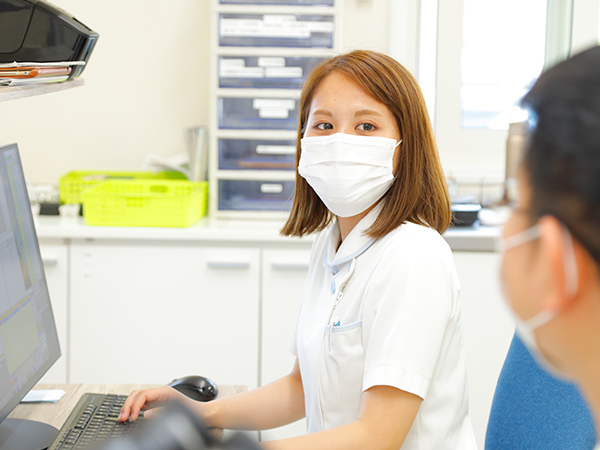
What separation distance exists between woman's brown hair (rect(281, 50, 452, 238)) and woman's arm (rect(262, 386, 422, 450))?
0.30 metres

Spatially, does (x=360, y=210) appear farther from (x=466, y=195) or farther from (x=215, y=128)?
(x=466, y=195)

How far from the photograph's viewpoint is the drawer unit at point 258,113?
2.42m

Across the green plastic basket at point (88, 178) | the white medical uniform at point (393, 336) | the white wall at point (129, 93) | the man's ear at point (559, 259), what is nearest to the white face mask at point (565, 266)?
the man's ear at point (559, 259)

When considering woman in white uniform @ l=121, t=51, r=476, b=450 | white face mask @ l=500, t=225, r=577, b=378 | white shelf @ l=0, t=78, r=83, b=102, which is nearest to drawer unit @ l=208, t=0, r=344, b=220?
woman in white uniform @ l=121, t=51, r=476, b=450

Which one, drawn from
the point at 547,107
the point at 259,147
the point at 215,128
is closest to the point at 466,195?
the point at 259,147

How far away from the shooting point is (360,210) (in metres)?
1.29

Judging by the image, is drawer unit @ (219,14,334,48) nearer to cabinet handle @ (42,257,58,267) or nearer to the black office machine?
cabinet handle @ (42,257,58,267)

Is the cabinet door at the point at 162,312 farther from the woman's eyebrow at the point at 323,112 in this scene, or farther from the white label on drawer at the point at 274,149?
the woman's eyebrow at the point at 323,112

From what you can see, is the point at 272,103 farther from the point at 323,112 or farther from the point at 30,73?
the point at 30,73

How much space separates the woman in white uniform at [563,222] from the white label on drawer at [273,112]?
1928mm

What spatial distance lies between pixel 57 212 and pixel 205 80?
0.78 meters

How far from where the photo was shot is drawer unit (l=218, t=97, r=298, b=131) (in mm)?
2420

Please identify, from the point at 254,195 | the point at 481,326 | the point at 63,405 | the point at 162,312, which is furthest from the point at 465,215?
the point at 63,405

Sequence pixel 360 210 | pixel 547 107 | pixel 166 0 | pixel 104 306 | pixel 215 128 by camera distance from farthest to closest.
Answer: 1. pixel 166 0
2. pixel 215 128
3. pixel 104 306
4. pixel 360 210
5. pixel 547 107
